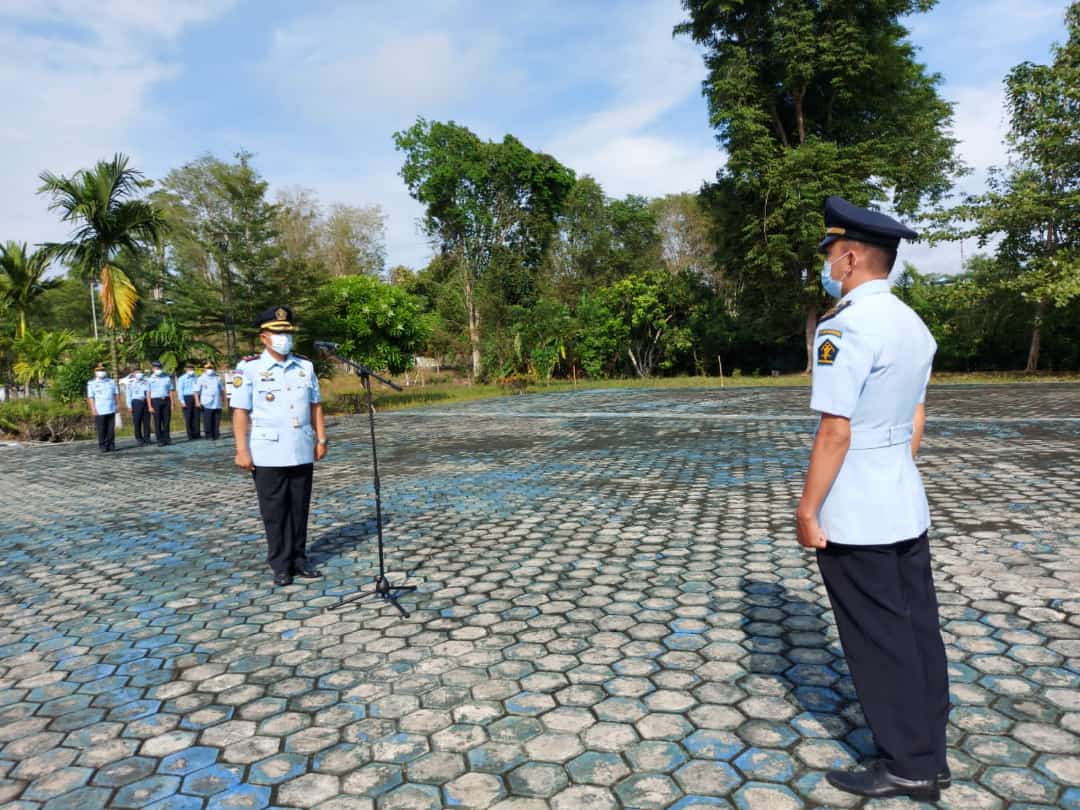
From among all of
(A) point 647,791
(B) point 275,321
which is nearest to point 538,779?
(A) point 647,791

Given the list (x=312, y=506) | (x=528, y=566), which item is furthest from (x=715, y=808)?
(x=312, y=506)

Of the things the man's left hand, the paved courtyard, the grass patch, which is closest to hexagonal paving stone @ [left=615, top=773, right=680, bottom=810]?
the paved courtyard

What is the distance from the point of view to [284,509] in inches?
188

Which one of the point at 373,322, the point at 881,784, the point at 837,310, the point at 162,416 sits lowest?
the point at 881,784

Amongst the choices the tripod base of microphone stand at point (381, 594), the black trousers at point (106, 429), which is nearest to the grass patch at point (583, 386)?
the black trousers at point (106, 429)

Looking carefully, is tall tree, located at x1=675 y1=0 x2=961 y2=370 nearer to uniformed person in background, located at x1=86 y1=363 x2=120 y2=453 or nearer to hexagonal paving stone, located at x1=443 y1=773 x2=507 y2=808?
uniformed person in background, located at x1=86 y1=363 x2=120 y2=453

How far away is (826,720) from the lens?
111 inches

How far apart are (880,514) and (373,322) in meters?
23.3

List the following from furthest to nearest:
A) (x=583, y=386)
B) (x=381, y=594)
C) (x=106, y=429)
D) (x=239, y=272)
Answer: (x=583, y=386), (x=239, y=272), (x=106, y=429), (x=381, y=594)

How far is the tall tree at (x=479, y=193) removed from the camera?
136ft

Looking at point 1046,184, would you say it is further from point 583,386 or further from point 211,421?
point 211,421

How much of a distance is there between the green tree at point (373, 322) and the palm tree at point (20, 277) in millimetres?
11223

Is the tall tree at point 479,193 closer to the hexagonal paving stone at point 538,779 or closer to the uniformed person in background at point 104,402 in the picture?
the uniformed person in background at point 104,402

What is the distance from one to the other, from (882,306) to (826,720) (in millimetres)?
1713
